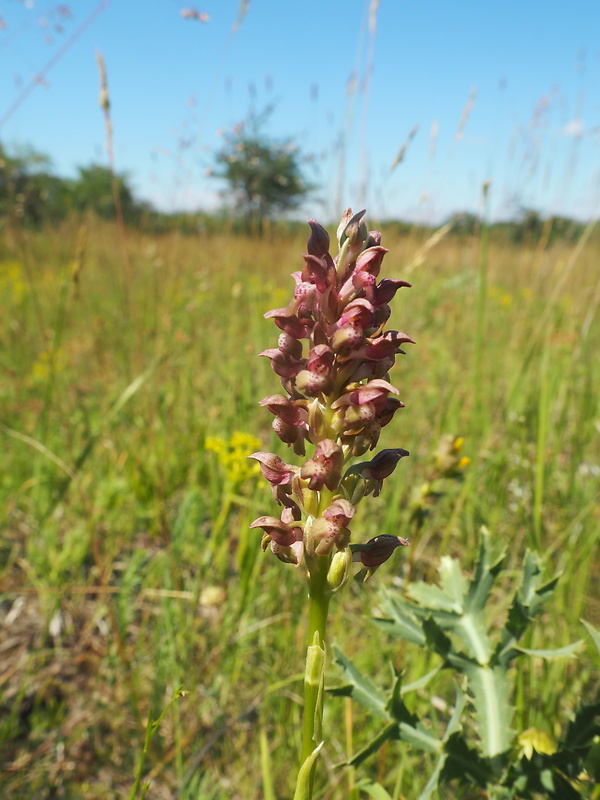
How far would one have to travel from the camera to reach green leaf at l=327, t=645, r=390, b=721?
3.62ft

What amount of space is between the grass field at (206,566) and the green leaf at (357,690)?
0.65ft

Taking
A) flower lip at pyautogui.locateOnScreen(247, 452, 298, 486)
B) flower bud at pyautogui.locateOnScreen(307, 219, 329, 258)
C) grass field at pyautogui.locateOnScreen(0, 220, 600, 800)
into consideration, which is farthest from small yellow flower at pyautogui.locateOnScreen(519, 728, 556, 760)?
flower bud at pyautogui.locateOnScreen(307, 219, 329, 258)

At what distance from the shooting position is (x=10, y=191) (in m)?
2.38

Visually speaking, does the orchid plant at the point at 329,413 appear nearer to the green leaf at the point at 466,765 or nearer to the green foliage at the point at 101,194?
the green leaf at the point at 466,765

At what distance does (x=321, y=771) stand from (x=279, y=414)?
4.03ft

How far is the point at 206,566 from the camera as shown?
201cm

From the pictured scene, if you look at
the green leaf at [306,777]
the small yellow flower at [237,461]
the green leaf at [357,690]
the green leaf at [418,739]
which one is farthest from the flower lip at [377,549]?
the small yellow flower at [237,461]

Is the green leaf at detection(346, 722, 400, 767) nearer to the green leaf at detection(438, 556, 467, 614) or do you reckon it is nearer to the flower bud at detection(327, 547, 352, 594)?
the green leaf at detection(438, 556, 467, 614)

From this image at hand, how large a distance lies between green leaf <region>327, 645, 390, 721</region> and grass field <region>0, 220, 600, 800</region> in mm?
199

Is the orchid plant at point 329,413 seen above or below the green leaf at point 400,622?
above

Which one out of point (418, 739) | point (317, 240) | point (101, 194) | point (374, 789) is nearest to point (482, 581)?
point (418, 739)

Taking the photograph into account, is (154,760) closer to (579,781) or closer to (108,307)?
(579,781)

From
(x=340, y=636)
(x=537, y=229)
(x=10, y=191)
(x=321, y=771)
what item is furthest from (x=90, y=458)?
(x=537, y=229)

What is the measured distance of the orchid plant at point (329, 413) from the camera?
76cm
